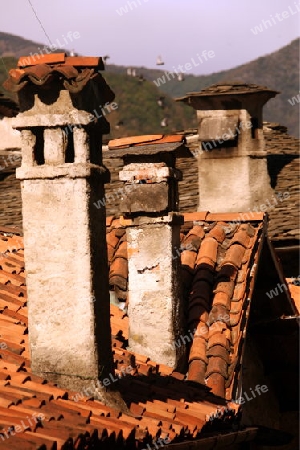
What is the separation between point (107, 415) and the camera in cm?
580

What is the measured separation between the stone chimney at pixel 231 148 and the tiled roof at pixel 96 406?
25.0 feet

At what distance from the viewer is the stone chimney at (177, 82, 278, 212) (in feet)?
52.9

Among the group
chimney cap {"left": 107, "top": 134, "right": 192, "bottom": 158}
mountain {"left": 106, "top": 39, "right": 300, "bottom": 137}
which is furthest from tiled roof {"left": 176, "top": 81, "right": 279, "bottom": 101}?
mountain {"left": 106, "top": 39, "right": 300, "bottom": 137}

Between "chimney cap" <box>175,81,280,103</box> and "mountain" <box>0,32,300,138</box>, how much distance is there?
25.9 m

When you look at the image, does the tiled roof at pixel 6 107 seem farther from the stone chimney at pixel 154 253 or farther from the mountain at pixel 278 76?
the mountain at pixel 278 76

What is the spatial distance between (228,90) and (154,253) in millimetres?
9197

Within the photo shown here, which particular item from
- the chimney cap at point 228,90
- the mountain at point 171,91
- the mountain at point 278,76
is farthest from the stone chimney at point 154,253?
the mountain at point 278,76

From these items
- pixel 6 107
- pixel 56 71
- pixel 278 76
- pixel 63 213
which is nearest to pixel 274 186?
pixel 6 107

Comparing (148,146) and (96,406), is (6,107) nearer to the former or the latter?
(148,146)

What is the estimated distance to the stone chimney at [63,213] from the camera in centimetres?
590

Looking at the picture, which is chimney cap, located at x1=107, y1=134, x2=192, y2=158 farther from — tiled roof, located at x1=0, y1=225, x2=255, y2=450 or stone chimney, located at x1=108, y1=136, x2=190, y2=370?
tiled roof, located at x1=0, y1=225, x2=255, y2=450

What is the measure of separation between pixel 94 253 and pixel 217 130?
1097cm

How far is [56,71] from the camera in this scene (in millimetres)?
5820

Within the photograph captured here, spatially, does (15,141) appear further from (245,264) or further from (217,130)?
(245,264)
